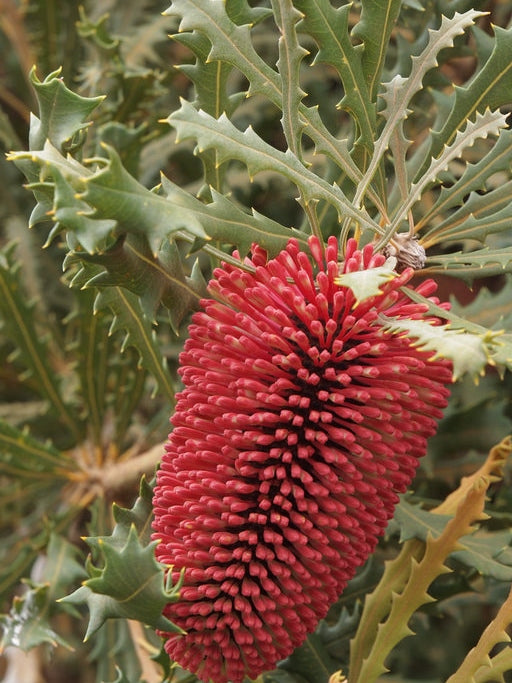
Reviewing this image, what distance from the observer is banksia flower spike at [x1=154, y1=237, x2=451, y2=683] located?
2.05ft

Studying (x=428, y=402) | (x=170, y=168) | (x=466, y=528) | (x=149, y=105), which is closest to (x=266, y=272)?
(x=428, y=402)

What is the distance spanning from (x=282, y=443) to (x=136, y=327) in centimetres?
23

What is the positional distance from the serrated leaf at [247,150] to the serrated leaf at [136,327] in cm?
18

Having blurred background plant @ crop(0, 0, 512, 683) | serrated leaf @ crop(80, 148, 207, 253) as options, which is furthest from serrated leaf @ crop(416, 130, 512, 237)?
serrated leaf @ crop(80, 148, 207, 253)

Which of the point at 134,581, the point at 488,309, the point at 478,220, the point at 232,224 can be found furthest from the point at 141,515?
the point at 488,309

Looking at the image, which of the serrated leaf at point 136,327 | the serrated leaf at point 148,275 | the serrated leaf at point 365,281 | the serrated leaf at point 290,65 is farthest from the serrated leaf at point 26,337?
the serrated leaf at point 365,281

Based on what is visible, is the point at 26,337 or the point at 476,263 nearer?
the point at 476,263

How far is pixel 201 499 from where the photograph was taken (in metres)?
0.63

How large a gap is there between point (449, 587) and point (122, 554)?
426 millimetres

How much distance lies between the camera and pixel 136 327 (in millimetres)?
806

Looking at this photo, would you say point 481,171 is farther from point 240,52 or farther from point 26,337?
point 26,337

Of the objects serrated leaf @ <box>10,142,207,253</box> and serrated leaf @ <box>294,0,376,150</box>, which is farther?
serrated leaf @ <box>294,0,376,150</box>

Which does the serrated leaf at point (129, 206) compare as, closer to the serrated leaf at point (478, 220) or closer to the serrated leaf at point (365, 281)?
the serrated leaf at point (365, 281)

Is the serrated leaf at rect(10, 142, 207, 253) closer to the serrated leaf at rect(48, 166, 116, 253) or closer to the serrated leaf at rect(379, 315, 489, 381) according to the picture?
the serrated leaf at rect(48, 166, 116, 253)
